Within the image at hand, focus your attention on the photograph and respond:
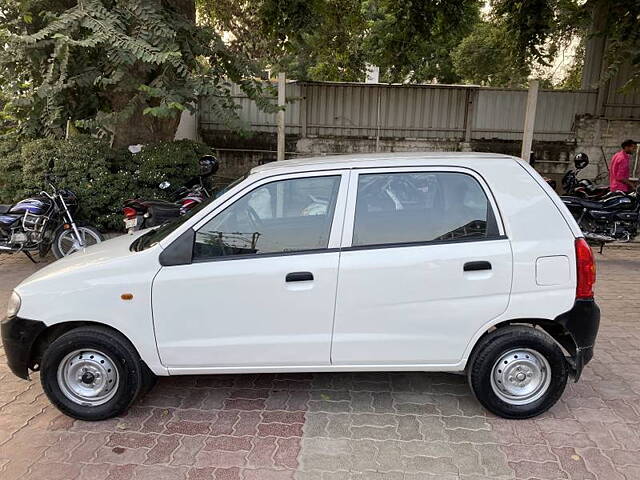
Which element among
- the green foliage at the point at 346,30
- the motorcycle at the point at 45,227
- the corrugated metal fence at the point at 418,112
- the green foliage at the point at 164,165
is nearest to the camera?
the motorcycle at the point at 45,227

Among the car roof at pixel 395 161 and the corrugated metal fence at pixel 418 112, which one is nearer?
the car roof at pixel 395 161

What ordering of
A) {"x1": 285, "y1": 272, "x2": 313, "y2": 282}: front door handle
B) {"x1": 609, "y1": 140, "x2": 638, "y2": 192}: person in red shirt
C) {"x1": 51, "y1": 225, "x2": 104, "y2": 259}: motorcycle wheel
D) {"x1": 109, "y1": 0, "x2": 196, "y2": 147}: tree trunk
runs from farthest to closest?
{"x1": 609, "y1": 140, "x2": 638, "y2": 192}: person in red shirt < {"x1": 109, "y1": 0, "x2": 196, "y2": 147}: tree trunk < {"x1": 51, "y1": 225, "x2": 104, "y2": 259}: motorcycle wheel < {"x1": 285, "y1": 272, "x2": 313, "y2": 282}: front door handle

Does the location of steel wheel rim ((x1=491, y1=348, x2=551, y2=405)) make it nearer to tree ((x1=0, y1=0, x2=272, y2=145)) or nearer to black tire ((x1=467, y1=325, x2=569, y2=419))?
black tire ((x1=467, y1=325, x2=569, y2=419))

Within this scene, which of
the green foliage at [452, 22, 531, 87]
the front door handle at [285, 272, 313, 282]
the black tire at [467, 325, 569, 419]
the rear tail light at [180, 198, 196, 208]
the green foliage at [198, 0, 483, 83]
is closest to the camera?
the front door handle at [285, 272, 313, 282]

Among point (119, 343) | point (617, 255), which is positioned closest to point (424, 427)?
point (119, 343)

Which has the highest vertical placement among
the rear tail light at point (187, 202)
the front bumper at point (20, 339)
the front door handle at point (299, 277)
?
the front door handle at point (299, 277)

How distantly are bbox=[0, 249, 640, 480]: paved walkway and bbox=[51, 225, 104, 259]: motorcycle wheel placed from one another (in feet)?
10.0

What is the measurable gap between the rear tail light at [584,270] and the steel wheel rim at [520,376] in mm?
474

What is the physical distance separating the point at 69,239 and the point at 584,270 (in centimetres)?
621

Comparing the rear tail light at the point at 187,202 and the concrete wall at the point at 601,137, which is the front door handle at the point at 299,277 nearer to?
the rear tail light at the point at 187,202

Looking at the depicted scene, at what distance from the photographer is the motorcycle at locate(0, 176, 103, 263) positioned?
6402mm

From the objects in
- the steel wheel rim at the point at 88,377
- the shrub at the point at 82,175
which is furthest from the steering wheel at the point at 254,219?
the shrub at the point at 82,175

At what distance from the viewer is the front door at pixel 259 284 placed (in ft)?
10.1

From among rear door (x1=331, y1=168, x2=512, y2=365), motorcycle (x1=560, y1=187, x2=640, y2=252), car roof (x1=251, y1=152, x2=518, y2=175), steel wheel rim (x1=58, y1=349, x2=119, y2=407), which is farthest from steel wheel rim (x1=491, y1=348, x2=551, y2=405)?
motorcycle (x1=560, y1=187, x2=640, y2=252)
